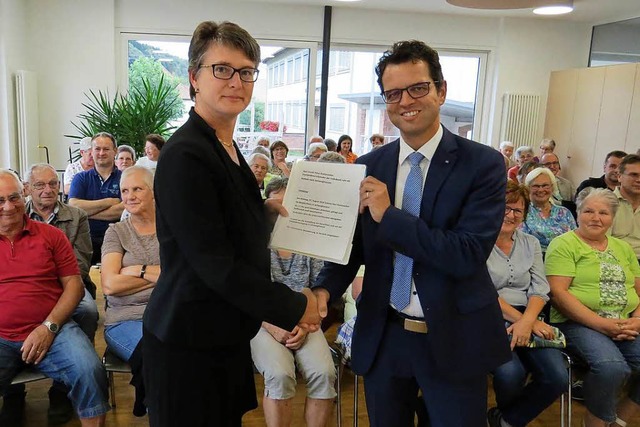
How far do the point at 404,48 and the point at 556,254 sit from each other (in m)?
1.83

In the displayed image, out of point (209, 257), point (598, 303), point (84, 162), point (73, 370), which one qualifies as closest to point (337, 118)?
point (84, 162)

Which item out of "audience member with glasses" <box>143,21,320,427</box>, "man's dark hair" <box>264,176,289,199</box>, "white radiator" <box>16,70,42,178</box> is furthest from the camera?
"white radiator" <box>16,70,42,178</box>

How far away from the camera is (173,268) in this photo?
1.22 m

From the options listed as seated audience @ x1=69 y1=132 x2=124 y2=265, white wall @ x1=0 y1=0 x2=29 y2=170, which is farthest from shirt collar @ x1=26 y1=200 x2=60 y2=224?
white wall @ x1=0 y1=0 x2=29 y2=170

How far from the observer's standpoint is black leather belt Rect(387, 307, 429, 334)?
4.74 ft

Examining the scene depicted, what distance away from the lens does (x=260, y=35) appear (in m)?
7.70

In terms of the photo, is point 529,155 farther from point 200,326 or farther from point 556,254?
point 200,326

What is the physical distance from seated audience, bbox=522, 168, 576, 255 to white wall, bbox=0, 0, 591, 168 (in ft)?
16.2

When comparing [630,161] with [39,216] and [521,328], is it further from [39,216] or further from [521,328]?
[39,216]

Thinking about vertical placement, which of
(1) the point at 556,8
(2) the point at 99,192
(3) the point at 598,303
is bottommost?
(3) the point at 598,303

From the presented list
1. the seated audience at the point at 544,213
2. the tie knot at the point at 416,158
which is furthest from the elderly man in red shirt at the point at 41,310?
the seated audience at the point at 544,213

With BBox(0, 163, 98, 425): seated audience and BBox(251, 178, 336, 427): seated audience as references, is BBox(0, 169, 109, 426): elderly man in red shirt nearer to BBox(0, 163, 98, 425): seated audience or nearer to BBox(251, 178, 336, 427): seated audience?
BBox(0, 163, 98, 425): seated audience

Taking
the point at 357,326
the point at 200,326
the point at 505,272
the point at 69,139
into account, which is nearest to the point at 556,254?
the point at 505,272

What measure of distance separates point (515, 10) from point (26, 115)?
6955mm
